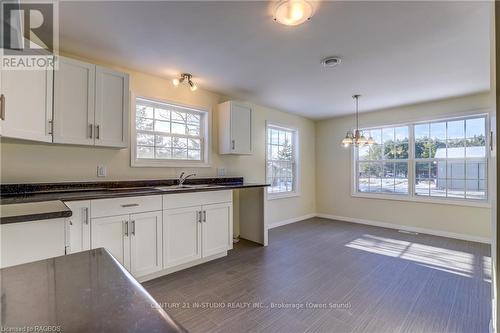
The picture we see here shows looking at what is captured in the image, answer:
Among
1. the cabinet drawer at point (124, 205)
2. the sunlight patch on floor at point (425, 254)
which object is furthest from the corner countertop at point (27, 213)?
the sunlight patch on floor at point (425, 254)

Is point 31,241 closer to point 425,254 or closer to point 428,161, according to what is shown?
point 425,254

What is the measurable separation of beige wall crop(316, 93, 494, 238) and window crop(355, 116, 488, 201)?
0.19 m

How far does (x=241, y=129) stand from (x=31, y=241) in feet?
9.52

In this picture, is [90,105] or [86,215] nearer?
[86,215]

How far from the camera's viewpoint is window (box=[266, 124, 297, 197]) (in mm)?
4840

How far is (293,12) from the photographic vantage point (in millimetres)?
1753

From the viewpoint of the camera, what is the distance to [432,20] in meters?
1.96

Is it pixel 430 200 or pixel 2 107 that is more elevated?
pixel 2 107

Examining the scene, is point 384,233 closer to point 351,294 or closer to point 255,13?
point 351,294

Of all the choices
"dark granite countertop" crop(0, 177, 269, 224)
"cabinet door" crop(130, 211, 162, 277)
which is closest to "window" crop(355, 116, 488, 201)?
"dark granite countertop" crop(0, 177, 269, 224)

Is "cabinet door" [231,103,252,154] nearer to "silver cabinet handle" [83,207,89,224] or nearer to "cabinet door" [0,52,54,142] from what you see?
"silver cabinet handle" [83,207,89,224]

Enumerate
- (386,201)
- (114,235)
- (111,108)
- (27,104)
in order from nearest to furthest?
(27,104) < (114,235) < (111,108) < (386,201)

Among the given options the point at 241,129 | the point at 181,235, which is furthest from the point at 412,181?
the point at 181,235

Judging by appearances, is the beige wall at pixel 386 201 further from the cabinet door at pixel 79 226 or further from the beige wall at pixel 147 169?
the cabinet door at pixel 79 226
